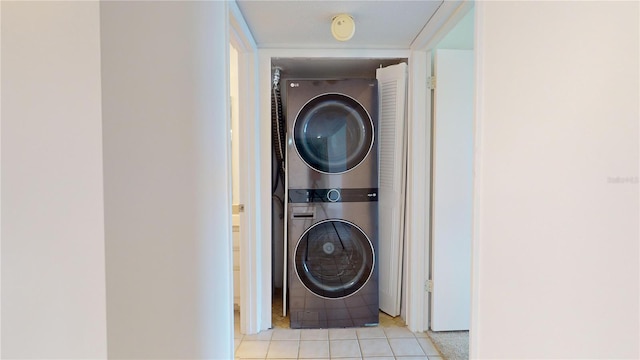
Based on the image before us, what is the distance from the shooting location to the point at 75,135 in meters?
0.69

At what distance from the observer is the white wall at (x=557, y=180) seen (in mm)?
1163

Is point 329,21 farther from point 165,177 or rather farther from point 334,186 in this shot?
point 165,177

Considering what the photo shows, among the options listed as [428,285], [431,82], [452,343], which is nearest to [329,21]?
[431,82]

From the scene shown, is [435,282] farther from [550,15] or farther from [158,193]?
[158,193]

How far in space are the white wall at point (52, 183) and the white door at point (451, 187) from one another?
6.36ft

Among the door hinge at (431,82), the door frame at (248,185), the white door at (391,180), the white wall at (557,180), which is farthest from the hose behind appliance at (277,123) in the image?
the white wall at (557,180)

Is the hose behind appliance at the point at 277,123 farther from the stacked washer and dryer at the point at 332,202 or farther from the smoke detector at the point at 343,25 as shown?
the smoke detector at the point at 343,25

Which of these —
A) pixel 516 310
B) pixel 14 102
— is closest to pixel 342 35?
pixel 14 102

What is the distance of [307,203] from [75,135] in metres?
1.64

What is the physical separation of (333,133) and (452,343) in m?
1.64

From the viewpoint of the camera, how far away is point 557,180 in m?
1.21

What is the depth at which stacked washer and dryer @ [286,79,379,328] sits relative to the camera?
2205 millimetres

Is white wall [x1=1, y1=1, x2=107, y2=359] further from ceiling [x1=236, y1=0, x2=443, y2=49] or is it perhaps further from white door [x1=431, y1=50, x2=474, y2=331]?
white door [x1=431, y1=50, x2=474, y2=331]

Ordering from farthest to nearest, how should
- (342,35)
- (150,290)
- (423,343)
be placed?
(423,343) < (342,35) < (150,290)
